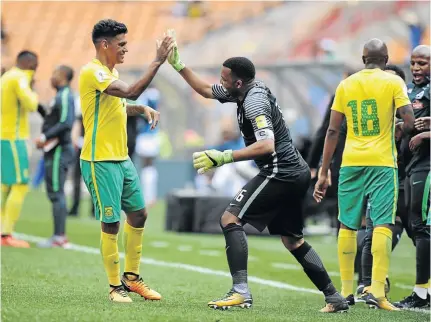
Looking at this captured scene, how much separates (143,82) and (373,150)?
1.97 metres

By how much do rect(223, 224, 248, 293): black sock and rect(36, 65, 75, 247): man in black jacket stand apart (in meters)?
5.31

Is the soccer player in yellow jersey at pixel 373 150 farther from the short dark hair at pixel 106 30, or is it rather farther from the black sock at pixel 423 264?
the short dark hair at pixel 106 30

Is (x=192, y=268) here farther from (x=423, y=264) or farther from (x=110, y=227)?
(x=110, y=227)

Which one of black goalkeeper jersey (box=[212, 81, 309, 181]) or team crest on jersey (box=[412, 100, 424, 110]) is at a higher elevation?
team crest on jersey (box=[412, 100, 424, 110])

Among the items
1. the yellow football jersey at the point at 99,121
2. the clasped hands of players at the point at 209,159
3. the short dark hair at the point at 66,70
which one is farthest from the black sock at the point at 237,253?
the short dark hair at the point at 66,70

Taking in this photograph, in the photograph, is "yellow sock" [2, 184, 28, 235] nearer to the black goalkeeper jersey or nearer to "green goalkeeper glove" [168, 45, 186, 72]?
"green goalkeeper glove" [168, 45, 186, 72]

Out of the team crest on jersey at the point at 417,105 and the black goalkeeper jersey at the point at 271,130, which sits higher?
the team crest on jersey at the point at 417,105

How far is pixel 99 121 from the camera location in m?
7.79

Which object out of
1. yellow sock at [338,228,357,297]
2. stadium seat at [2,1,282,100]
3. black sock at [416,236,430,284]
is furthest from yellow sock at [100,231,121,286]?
stadium seat at [2,1,282,100]

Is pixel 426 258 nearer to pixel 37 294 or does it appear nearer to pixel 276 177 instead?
pixel 276 177

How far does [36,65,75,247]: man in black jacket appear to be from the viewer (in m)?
12.4

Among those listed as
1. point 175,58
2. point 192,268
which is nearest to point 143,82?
point 175,58

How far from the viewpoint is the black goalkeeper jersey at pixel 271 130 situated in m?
7.29

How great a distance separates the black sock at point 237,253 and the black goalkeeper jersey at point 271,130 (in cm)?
48
